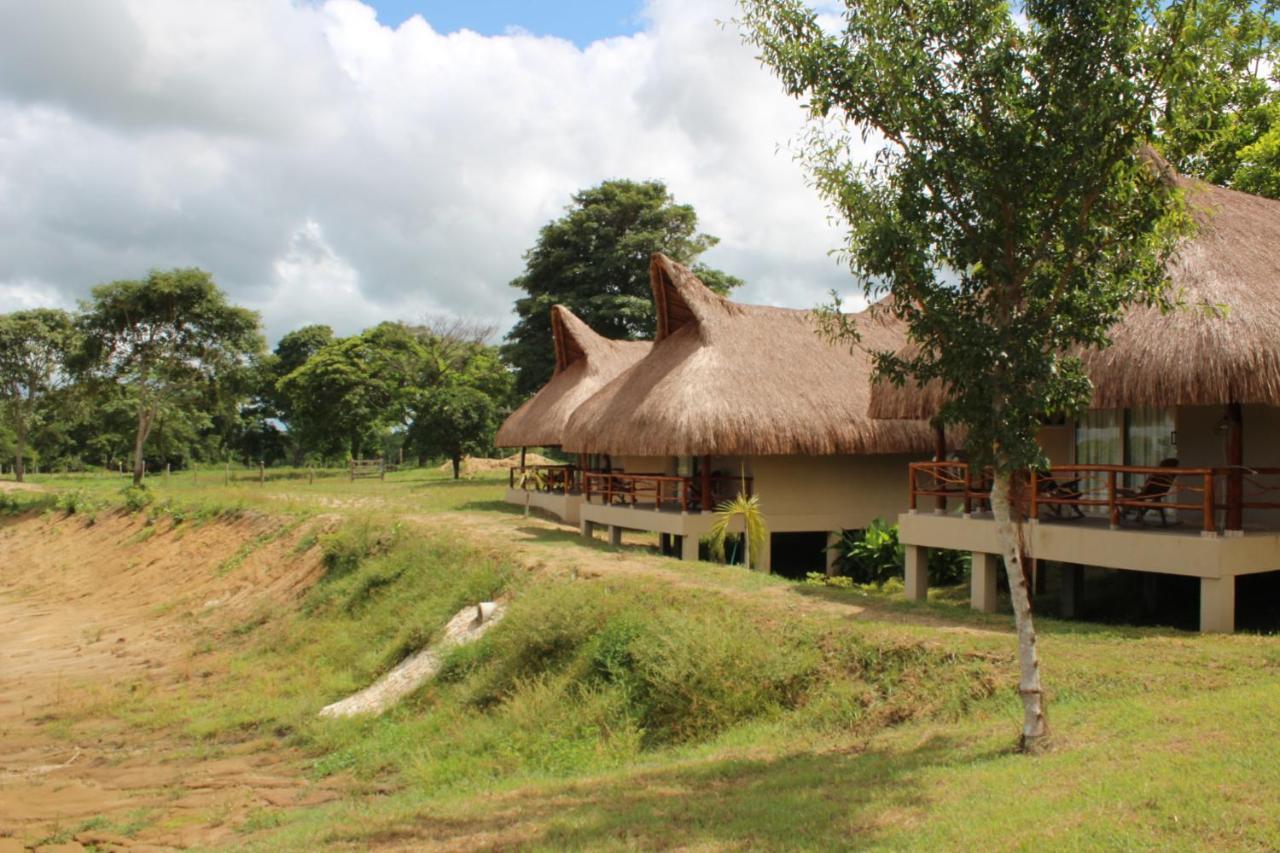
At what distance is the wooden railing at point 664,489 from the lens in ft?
54.3

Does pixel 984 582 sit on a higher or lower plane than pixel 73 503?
higher

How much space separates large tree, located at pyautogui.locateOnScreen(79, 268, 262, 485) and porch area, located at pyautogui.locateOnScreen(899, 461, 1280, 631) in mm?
26969

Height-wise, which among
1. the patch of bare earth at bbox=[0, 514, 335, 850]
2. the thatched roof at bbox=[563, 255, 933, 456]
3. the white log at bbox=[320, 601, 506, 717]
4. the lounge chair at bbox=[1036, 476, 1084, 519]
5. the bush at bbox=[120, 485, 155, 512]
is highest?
the thatched roof at bbox=[563, 255, 933, 456]

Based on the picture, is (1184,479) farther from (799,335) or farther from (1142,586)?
(799,335)

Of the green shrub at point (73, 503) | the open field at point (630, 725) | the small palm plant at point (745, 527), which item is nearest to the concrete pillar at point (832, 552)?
the small palm plant at point (745, 527)

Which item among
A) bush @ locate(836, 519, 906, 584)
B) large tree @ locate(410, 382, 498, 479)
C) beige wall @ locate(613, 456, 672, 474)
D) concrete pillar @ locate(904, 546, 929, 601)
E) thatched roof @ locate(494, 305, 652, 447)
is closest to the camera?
concrete pillar @ locate(904, 546, 929, 601)

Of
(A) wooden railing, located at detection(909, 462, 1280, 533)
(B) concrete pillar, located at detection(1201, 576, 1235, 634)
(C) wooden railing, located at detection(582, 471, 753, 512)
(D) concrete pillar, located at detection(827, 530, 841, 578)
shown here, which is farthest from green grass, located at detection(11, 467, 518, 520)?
(B) concrete pillar, located at detection(1201, 576, 1235, 634)

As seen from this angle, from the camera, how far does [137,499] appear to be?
97.8ft

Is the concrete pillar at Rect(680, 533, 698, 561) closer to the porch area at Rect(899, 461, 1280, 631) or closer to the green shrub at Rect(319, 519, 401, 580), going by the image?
the porch area at Rect(899, 461, 1280, 631)

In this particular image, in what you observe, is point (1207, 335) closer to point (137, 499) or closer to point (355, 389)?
point (137, 499)

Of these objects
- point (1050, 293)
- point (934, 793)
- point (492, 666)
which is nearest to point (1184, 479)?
point (1050, 293)

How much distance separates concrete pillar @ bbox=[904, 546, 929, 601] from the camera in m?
12.5

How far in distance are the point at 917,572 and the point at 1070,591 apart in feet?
5.97

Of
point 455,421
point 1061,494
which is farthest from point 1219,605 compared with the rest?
point 455,421
